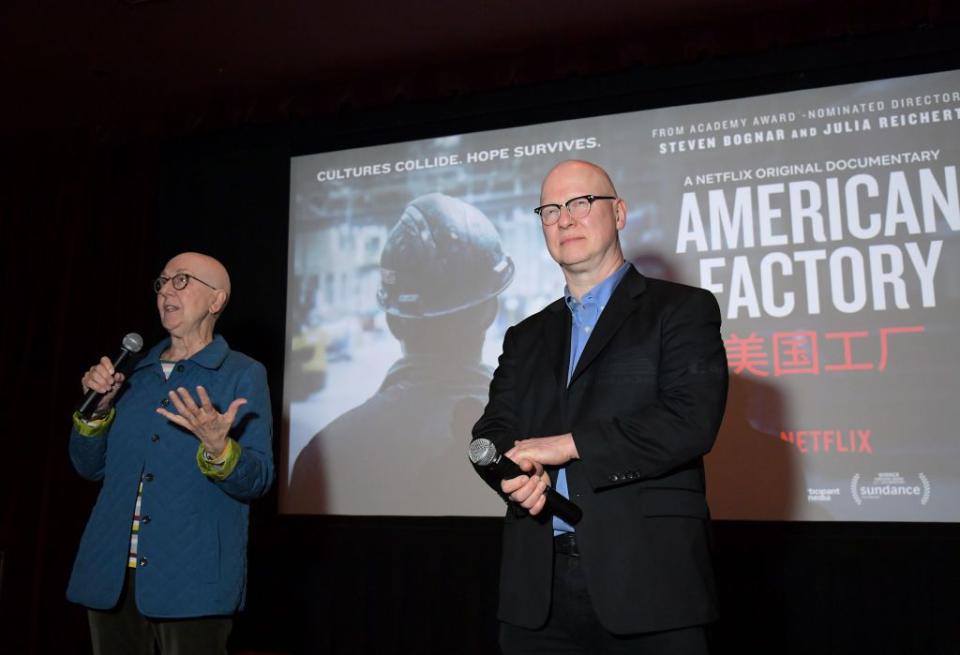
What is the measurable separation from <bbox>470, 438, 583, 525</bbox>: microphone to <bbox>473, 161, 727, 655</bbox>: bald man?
17 mm

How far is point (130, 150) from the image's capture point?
5250 millimetres

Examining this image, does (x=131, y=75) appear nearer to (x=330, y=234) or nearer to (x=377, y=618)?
(x=330, y=234)

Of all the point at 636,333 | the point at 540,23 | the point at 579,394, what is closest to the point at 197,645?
the point at 579,394

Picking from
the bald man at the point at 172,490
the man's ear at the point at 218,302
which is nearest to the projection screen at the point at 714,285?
the man's ear at the point at 218,302

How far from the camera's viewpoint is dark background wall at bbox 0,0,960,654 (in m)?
3.59

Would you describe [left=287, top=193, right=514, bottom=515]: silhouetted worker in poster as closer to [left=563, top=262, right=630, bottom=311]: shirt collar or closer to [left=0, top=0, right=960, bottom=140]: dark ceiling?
[left=0, top=0, right=960, bottom=140]: dark ceiling

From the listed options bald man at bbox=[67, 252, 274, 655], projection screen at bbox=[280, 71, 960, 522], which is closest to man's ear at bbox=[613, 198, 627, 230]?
bald man at bbox=[67, 252, 274, 655]

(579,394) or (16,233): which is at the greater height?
(16,233)

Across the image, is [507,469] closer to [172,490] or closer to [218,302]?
[172,490]

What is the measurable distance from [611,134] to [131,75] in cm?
265

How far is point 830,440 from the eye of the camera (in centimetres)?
352

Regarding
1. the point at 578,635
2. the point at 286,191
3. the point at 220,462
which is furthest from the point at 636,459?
the point at 286,191

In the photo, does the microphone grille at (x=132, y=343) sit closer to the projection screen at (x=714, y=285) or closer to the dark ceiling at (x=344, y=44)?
the projection screen at (x=714, y=285)

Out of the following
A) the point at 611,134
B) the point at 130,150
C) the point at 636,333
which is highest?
the point at 130,150
